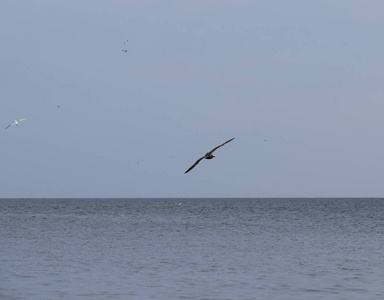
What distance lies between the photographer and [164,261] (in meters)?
38.2

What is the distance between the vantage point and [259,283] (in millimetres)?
30578

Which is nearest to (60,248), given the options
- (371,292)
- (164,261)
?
(164,261)

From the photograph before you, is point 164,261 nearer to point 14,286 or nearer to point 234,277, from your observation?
point 234,277

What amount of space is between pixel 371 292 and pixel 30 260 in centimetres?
1947

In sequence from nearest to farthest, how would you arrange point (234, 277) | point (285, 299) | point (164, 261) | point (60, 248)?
point (285, 299) < point (234, 277) < point (164, 261) < point (60, 248)

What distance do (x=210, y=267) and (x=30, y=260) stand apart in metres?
10.5

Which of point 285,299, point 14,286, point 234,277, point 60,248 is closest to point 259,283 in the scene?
point 234,277

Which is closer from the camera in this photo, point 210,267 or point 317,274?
point 317,274

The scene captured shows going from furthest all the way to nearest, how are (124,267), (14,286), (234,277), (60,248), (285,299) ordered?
(60,248) < (124,267) < (234,277) < (14,286) < (285,299)

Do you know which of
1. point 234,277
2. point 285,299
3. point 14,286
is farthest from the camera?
point 234,277

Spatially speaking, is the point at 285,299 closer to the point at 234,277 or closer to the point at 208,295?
the point at 208,295

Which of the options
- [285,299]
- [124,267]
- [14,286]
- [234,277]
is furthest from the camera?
[124,267]

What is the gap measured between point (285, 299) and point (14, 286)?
37.7 ft

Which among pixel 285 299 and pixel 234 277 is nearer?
pixel 285 299
